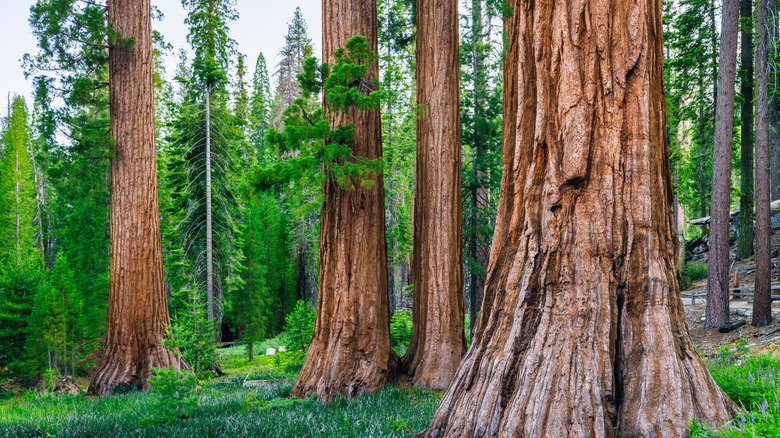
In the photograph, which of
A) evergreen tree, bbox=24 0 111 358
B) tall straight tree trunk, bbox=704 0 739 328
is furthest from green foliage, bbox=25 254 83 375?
tall straight tree trunk, bbox=704 0 739 328

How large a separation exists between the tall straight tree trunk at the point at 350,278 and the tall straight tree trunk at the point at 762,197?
33.9ft

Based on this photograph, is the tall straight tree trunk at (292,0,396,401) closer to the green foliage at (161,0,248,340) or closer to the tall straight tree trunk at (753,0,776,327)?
the tall straight tree trunk at (753,0,776,327)

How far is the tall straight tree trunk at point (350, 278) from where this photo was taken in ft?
23.5

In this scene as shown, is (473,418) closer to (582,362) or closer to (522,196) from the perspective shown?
(582,362)

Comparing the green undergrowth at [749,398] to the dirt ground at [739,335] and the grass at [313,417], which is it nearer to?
the grass at [313,417]

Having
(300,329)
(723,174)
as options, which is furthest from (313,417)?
(723,174)

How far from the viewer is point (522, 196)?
397 centimetres

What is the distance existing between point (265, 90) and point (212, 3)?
2170 centimetres

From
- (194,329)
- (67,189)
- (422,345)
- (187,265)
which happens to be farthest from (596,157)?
(187,265)

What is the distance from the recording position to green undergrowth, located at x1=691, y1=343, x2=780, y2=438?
283 cm

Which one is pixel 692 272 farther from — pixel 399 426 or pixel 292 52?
pixel 292 52

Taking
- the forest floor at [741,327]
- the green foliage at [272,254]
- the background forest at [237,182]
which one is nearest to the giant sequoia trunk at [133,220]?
the background forest at [237,182]

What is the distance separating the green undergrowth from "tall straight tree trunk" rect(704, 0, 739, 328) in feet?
30.6

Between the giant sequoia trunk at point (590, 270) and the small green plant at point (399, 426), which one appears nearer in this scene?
the giant sequoia trunk at point (590, 270)
